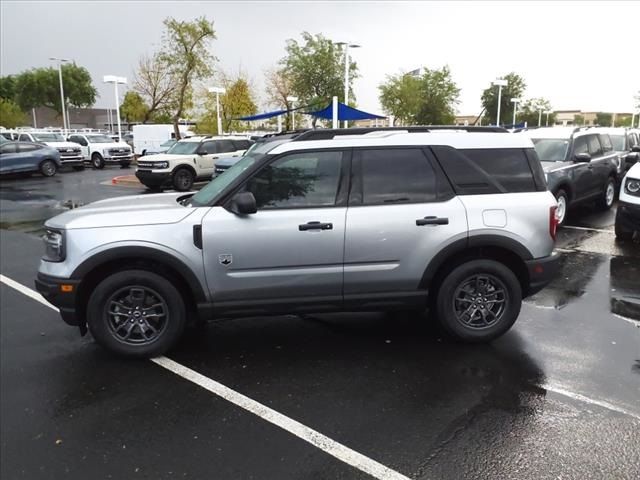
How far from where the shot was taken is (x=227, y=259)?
4.23 meters

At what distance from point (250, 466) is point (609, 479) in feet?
6.58

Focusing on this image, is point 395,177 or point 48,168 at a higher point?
point 395,177

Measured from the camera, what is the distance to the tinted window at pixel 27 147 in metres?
22.1

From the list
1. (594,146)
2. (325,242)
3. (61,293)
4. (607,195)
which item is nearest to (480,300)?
(325,242)

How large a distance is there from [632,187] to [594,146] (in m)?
3.83

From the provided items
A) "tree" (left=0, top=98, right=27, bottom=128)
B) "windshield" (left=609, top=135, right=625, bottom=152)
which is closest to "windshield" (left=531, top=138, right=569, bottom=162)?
"windshield" (left=609, top=135, right=625, bottom=152)

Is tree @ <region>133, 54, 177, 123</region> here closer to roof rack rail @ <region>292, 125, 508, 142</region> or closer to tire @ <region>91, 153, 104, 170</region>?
tire @ <region>91, 153, 104, 170</region>

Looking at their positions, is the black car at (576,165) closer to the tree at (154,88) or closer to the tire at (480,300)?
the tire at (480,300)

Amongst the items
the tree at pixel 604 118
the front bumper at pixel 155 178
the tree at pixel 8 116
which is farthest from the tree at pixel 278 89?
the tree at pixel 604 118

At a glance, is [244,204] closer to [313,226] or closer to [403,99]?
[313,226]

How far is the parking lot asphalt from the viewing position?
302 cm

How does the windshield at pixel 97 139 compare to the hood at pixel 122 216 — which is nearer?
the hood at pixel 122 216

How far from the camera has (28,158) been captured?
22.1 m

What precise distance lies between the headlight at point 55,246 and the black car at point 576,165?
8.16m
